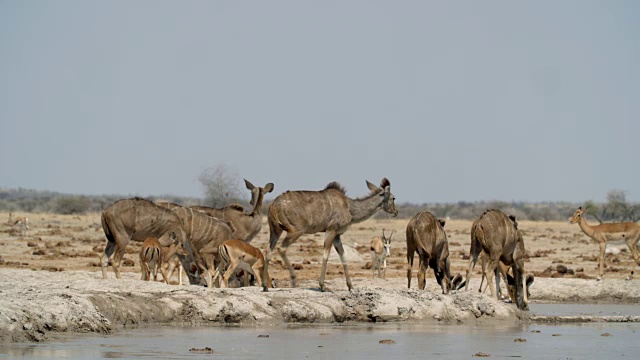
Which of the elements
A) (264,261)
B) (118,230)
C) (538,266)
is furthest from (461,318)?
(538,266)

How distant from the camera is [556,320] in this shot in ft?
65.7

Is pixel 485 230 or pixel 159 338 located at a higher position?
pixel 485 230

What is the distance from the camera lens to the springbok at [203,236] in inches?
952

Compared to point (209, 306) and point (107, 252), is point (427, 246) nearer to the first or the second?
point (209, 306)

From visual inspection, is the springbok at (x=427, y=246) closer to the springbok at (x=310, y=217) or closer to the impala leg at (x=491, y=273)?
the impala leg at (x=491, y=273)

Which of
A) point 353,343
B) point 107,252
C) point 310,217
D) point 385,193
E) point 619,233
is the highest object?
point 385,193

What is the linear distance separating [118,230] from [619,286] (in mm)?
11664

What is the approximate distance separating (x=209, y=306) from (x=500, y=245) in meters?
6.31

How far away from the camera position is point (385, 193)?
74.0ft

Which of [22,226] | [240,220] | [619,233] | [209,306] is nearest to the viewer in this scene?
[209,306]

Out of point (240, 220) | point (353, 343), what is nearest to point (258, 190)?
point (240, 220)

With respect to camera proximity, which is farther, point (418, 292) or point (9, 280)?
point (9, 280)

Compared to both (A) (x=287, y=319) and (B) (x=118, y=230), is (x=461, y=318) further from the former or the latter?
(B) (x=118, y=230)

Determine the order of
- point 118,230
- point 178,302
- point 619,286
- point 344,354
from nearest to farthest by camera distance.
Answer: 1. point 344,354
2. point 178,302
3. point 118,230
4. point 619,286
